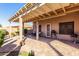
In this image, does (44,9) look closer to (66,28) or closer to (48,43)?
(48,43)

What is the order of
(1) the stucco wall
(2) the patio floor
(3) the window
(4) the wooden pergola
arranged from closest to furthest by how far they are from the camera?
(2) the patio floor
(4) the wooden pergola
(1) the stucco wall
(3) the window

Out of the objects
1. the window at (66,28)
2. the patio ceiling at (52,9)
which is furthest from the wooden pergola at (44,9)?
the window at (66,28)

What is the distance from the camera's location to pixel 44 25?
56.9 feet

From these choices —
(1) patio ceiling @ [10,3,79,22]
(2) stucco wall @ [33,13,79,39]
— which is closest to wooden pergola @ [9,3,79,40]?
(1) patio ceiling @ [10,3,79,22]

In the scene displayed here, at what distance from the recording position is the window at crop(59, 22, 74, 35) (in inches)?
495

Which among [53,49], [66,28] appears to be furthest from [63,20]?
[53,49]

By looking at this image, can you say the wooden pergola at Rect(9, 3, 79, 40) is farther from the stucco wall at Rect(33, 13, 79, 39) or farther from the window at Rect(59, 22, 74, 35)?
the window at Rect(59, 22, 74, 35)

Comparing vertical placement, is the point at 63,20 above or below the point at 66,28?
above

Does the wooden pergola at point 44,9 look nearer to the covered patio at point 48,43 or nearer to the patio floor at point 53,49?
the covered patio at point 48,43

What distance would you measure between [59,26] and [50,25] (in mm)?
1948

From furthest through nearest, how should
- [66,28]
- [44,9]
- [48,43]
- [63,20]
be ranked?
[63,20], [66,28], [48,43], [44,9]

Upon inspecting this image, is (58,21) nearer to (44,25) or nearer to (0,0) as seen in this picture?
(44,25)

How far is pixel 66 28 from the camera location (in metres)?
13.3

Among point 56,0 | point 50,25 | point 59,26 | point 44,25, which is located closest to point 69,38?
point 59,26
